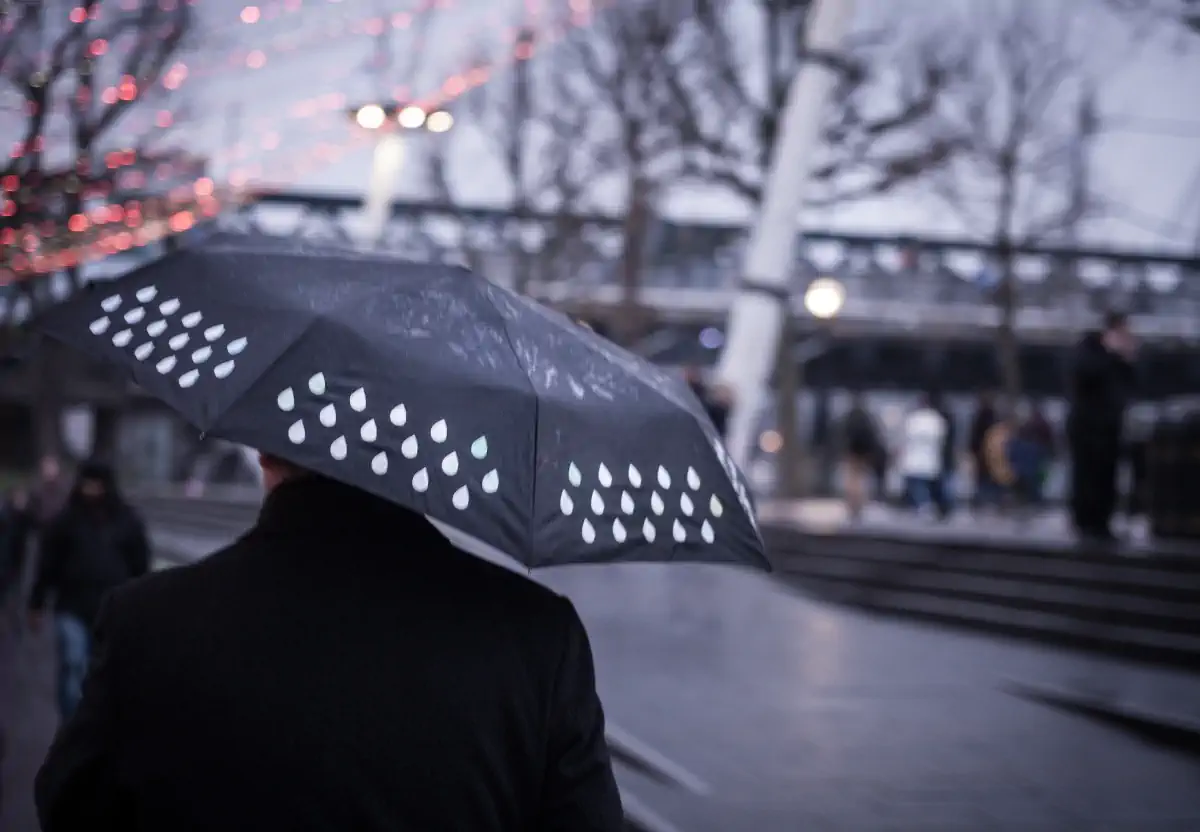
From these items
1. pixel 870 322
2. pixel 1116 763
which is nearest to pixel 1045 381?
pixel 870 322

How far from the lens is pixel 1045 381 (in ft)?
172

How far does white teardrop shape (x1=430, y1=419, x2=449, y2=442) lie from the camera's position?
2484mm

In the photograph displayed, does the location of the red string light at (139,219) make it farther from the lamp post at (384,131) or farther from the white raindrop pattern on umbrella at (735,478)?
the white raindrop pattern on umbrella at (735,478)

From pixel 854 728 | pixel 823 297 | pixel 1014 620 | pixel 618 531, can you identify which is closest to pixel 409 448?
pixel 618 531

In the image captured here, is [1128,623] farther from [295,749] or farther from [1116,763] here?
[295,749]

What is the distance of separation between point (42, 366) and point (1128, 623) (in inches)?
987

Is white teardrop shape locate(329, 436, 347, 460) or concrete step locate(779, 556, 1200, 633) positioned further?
concrete step locate(779, 556, 1200, 633)

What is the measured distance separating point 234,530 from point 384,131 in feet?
36.4

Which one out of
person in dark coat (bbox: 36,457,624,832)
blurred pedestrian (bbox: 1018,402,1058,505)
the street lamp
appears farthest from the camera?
the street lamp

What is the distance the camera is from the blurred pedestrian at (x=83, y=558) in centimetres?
790

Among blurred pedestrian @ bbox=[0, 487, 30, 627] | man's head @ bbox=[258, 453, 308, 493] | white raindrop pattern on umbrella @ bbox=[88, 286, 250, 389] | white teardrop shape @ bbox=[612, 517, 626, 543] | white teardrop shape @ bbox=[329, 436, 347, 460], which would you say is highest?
white raindrop pattern on umbrella @ bbox=[88, 286, 250, 389]

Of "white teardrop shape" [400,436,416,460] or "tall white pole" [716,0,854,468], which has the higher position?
"tall white pole" [716,0,854,468]

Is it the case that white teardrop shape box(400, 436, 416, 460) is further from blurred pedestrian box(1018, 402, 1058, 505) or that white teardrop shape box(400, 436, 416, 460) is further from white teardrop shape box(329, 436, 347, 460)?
blurred pedestrian box(1018, 402, 1058, 505)

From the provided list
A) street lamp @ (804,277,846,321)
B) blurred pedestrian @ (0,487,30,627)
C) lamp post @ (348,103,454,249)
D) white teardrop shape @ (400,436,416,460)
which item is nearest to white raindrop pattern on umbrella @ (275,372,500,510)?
white teardrop shape @ (400,436,416,460)
